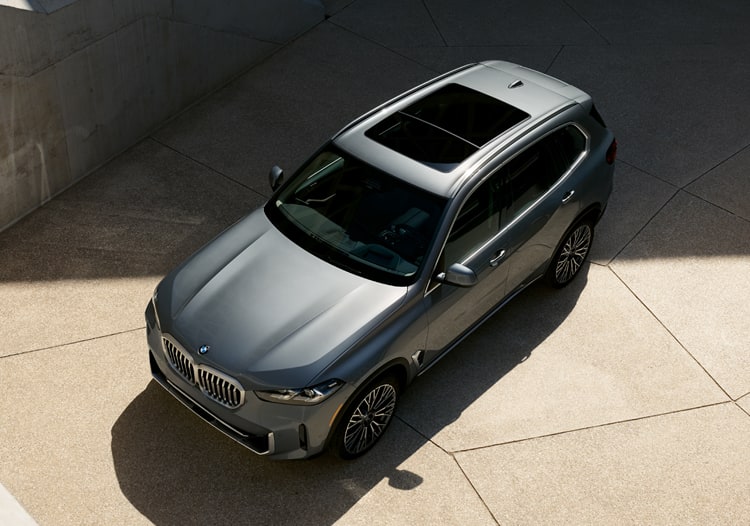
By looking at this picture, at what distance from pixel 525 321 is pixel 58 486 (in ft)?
12.7

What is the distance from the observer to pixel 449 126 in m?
7.35

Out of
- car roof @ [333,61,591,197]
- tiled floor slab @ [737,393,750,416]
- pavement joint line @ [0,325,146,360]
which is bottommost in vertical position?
pavement joint line @ [0,325,146,360]

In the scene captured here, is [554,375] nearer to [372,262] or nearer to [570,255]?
[570,255]

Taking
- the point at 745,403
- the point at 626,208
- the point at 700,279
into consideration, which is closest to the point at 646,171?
the point at 626,208

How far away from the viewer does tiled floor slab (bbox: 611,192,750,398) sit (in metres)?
7.91

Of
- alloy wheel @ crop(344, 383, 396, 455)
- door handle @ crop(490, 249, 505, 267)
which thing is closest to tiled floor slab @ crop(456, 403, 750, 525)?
alloy wheel @ crop(344, 383, 396, 455)

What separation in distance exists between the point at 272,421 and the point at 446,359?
198cm

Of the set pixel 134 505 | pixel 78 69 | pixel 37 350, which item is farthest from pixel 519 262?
pixel 78 69

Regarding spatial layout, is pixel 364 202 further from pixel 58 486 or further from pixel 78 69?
pixel 78 69

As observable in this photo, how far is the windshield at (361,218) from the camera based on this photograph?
6711 mm

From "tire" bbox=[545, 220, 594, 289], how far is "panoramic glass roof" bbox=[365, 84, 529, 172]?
1.18 meters

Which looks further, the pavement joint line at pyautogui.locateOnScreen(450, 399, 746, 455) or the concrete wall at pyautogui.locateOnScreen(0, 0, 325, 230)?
the concrete wall at pyautogui.locateOnScreen(0, 0, 325, 230)

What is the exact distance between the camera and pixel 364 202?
22.8 ft

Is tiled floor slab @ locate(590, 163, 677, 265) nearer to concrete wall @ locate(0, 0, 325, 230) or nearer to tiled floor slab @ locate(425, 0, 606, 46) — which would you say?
tiled floor slab @ locate(425, 0, 606, 46)
